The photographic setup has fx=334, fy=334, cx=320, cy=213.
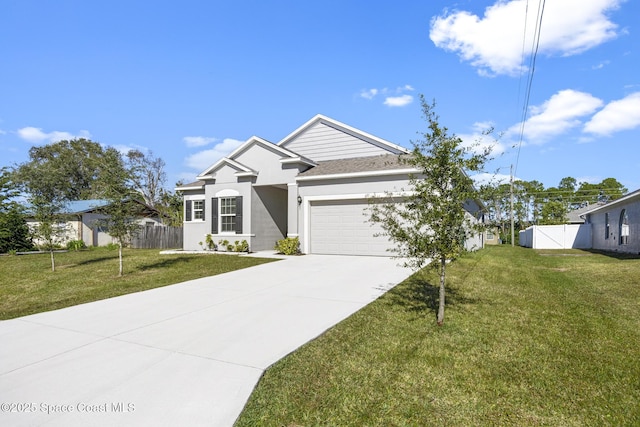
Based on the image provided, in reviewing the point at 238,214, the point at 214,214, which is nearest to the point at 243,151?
the point at 238,214

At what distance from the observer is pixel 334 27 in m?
13.2

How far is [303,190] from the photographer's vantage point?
1566cm

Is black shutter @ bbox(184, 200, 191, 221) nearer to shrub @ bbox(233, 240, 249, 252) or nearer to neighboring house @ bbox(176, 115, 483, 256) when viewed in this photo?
neighboring house @ bbox(176, 115, 483, 256)

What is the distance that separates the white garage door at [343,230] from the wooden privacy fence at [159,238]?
1228 cm

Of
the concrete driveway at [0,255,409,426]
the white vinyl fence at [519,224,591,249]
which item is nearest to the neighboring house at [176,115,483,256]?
the concrete driveway at [0,255,409,426]

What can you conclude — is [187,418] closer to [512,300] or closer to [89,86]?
[512,300]

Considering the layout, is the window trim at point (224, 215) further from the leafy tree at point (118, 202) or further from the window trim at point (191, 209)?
the leafy tree at point (118, 202)

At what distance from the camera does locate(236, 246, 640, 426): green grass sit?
9.51 ft

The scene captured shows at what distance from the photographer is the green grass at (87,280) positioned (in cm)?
727

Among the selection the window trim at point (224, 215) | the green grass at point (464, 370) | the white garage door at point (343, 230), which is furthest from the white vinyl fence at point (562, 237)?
the window trim at point (224, 215)

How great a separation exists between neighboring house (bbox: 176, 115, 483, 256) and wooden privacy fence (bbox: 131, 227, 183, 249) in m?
4.87

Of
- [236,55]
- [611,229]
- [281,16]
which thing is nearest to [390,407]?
[281,16]

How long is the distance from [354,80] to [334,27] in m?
2.87

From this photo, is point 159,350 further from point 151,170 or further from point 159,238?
point 151,170
